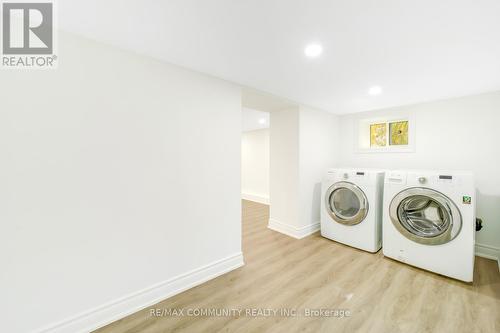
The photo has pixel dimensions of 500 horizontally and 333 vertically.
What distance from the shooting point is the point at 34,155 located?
1222 mm

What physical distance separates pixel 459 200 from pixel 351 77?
1647mm

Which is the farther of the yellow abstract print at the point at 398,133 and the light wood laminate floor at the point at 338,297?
the yellow abstract print at the point at 398,133

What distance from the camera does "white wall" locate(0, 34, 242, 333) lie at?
3.90 feet

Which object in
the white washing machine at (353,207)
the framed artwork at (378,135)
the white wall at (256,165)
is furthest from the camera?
the white wall at (256,165)

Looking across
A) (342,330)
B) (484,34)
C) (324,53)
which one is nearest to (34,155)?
(324,53)

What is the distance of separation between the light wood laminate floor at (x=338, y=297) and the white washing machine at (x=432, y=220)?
15cm

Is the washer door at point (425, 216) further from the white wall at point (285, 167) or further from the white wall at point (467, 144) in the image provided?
the white wall at point (285, 167)

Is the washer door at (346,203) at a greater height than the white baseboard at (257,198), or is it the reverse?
the washer door at (346,203)

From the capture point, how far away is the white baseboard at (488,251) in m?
2.37

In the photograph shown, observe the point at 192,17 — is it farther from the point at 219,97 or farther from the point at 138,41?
the point at 219,97

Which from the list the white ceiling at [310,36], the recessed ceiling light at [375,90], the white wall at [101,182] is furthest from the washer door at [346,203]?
the white wall at [101,182]

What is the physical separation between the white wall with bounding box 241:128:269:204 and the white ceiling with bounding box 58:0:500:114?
361 centimetres

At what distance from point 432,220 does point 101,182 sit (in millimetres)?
3311

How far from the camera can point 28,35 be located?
1.25 metres
